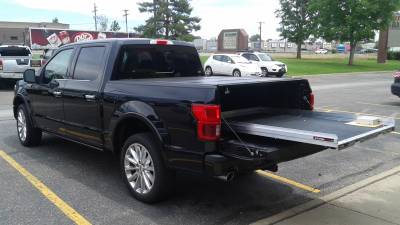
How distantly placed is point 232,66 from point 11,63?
12.9 meters

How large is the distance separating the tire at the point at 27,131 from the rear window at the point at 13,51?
1234cm

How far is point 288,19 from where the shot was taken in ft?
184

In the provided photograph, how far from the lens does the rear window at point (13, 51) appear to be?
18689 mm

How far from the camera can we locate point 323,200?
16.5 feet

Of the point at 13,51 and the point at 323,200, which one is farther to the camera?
the point at 13,51

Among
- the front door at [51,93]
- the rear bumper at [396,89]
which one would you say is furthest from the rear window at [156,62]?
the rear bumper at [396,89]

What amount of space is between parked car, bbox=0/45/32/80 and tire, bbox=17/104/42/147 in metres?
11.2

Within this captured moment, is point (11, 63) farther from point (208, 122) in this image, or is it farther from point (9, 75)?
point (208, 122)

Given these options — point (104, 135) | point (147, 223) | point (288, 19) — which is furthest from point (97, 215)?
point (288, 19)

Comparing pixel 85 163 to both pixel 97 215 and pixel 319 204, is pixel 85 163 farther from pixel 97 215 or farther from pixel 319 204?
pixel 319 204

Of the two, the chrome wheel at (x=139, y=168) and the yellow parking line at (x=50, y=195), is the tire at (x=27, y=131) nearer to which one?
the yellow parking line at (x=50, y=195)

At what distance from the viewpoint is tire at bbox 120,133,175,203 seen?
464 cm

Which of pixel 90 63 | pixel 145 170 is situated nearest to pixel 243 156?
pixel 145 170

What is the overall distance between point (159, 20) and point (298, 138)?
198 ft
